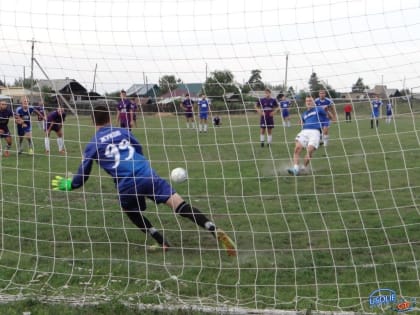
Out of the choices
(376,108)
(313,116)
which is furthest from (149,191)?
(313,116)

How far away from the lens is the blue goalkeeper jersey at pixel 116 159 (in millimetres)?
5402

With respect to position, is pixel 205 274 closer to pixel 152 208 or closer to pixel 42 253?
pixel 42 253

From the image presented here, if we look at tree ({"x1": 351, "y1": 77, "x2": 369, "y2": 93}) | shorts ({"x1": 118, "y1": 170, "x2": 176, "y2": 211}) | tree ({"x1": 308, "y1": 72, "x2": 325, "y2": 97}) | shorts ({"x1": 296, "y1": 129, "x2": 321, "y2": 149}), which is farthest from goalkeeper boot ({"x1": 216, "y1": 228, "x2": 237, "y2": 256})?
shorts ({"x1": 296, "y1": 129, "x2": 321, "y2": 149})

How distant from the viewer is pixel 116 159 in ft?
17.8

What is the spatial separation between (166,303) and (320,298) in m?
1.22

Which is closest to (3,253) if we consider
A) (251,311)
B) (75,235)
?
(75,235)

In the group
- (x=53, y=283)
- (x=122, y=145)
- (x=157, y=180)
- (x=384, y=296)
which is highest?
(x=122, y=145)

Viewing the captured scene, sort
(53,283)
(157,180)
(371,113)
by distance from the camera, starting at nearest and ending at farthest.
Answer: (53,283) → (157,180) → (371,113)

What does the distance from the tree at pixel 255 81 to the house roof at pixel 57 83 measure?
153 cm

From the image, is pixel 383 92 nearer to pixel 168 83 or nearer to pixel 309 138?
pixel 168 83

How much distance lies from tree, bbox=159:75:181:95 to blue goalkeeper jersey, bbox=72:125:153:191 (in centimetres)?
74

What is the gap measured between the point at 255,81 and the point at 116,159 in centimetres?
161

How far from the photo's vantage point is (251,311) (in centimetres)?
403

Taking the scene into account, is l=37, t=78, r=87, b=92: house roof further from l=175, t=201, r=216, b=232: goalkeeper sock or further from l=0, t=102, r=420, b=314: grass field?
l=175, t=201, r=216, b=232: goalkeeper sock
